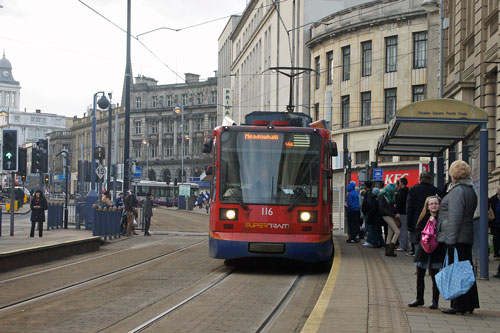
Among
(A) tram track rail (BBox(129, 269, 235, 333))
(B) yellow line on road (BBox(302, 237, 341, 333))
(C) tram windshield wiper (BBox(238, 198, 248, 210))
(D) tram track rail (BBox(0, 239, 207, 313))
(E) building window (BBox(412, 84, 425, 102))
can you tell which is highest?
(E) building window (BBox(412, 84, 425, 102))

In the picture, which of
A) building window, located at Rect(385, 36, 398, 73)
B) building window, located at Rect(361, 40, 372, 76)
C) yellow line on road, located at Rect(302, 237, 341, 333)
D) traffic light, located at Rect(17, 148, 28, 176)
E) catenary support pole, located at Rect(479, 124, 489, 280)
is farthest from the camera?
building window, located at Rect(361, 40, 372, 76)

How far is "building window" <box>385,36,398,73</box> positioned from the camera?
4544 cm

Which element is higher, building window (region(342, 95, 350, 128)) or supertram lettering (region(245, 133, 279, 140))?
building window (region(342, 95, 350, 128))

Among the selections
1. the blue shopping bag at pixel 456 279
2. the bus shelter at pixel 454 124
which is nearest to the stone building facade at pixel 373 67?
the bus shelter at pixel 454 124

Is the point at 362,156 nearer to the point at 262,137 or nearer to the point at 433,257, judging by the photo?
the point at 262,137

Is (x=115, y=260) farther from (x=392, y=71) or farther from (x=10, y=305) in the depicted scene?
(x=392, y=71)

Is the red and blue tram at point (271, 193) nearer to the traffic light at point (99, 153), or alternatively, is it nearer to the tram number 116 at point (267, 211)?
the tram number 116 at point (267, 211)

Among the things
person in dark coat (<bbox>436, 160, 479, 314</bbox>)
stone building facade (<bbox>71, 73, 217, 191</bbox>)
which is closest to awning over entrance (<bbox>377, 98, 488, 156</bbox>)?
person in dark coat (<bbox>436, 160, 479, 314</bbox>)

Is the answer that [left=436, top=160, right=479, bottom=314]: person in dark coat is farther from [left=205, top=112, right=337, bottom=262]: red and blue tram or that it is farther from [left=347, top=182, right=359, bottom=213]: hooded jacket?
[left=347, top=182, right=359, bottom=213]: hooded jacket

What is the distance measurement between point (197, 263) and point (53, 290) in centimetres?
495

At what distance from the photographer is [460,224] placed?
8.16 metres

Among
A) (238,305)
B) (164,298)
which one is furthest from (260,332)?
(164,298)

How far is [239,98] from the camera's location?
8338 centimetres

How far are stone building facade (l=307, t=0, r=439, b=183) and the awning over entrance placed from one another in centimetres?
2349
